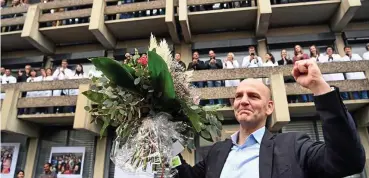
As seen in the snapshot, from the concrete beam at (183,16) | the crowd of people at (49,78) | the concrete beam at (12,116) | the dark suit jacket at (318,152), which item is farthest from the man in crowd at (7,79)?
the dark suit jacket at (318,152)

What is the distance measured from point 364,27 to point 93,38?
959 centimetres

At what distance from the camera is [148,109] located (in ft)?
6.09

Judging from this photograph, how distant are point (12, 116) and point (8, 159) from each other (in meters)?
1.93

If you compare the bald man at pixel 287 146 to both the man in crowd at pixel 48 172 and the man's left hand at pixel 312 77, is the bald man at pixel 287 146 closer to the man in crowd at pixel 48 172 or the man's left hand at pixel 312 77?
the man's left hand at pixel 312 77

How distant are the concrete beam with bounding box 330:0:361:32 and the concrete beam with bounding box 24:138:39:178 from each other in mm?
10517

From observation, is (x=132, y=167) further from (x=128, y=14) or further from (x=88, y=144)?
(x=128, y=14)

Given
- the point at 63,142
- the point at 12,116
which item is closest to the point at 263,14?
the point at 63,142

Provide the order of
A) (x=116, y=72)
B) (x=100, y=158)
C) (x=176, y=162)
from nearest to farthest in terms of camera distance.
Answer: (x=116, y=72), (x=176, y=162), (x=100, y=158)

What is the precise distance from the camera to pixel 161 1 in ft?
30.4

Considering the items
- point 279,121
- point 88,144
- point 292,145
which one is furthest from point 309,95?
point 88,144

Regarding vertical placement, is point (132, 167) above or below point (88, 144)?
below

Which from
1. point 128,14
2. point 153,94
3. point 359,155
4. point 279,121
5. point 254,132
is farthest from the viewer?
point 128,14

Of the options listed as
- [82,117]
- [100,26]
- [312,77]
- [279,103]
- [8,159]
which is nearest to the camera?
[312,77]

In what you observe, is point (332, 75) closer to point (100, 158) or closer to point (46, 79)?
point (100, 158)
